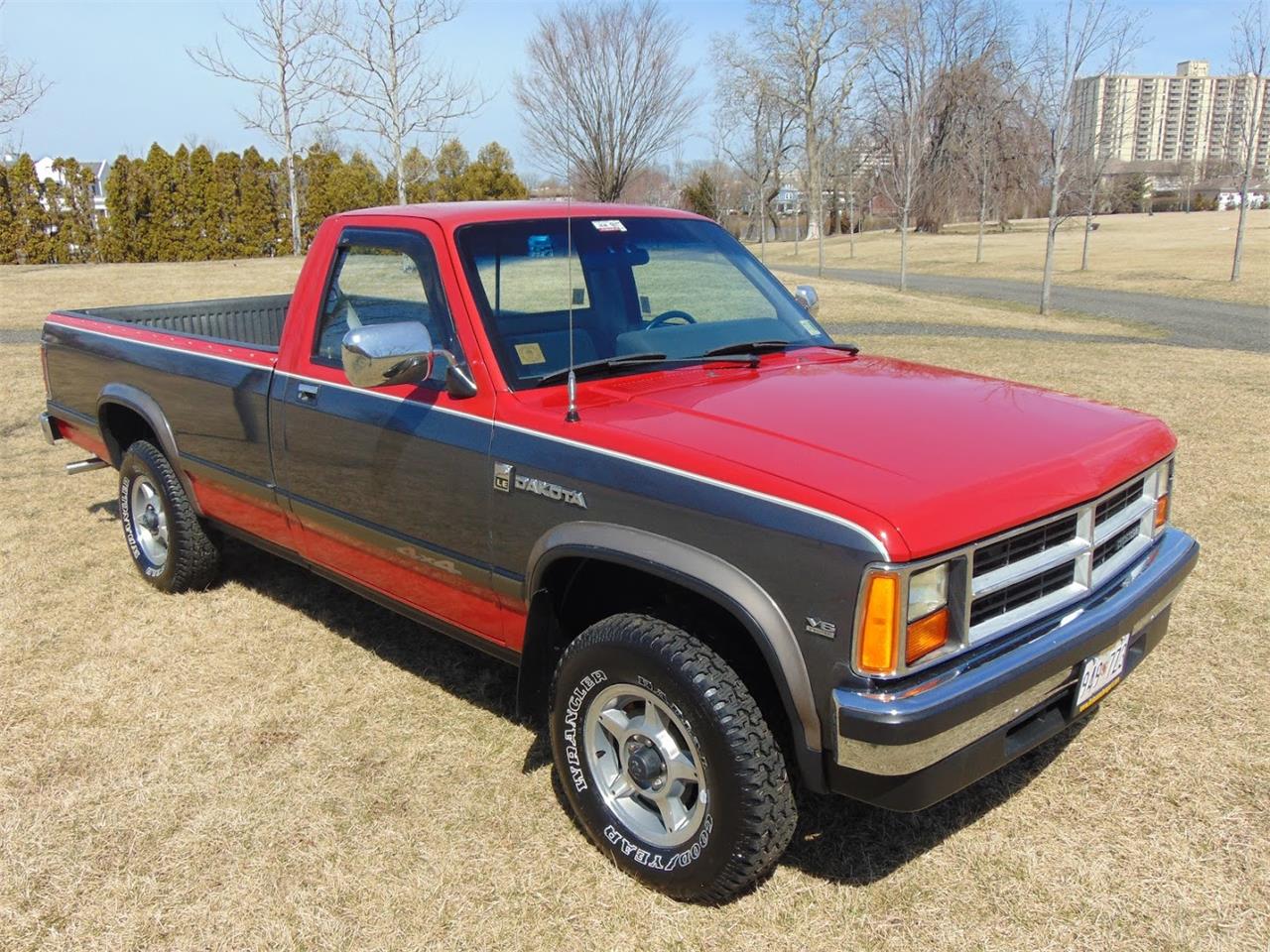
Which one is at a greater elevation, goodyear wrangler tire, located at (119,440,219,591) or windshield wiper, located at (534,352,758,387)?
windshield wiper, located at (534,352,758,387)

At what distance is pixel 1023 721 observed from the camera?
268 centimetres

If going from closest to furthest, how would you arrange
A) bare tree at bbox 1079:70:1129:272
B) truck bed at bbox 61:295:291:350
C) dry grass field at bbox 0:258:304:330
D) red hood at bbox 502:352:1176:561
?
red hood at bbox 502:352:1176:561 < truck bed at bbox 61:295:291:350 < dry grass field at bbox 0:258:304:330 < bare tree at bbox 1079:70:1129:272

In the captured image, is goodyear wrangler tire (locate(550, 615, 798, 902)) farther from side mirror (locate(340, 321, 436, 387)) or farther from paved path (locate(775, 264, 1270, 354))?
paved path (locate(775, 264, 1270, 354))

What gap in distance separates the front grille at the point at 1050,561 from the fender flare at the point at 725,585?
0.44m

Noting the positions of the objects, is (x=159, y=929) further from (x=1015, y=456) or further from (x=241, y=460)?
(x=1015, y=456)

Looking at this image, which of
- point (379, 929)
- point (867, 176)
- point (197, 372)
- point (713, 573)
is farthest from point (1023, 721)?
point (867, 176)

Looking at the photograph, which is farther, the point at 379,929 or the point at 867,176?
the point at 867,176

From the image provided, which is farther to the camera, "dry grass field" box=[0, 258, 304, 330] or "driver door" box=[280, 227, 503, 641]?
"dry grass field" box=[0, 258, 304, 330]

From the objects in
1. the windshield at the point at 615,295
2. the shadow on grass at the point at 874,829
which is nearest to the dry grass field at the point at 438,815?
the shadow on grass at the point at 874,829

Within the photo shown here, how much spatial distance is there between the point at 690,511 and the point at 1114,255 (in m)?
35.0

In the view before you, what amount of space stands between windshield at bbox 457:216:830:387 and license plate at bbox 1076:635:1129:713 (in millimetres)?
1542

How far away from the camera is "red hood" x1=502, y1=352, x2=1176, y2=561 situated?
236 centimetres

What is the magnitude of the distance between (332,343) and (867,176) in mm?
54057

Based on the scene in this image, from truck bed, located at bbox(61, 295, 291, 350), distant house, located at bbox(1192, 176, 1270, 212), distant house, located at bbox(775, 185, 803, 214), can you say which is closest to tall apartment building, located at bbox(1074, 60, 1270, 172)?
distant house, located at bbox(1192, 176, 1270, 212)
